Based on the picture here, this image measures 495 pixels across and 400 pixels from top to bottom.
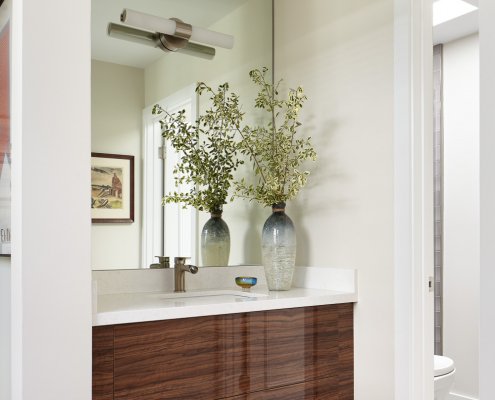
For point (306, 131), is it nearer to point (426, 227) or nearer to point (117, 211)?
point (426, 227)

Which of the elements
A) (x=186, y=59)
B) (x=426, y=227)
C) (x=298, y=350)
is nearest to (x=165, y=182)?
(x=186, y=59)

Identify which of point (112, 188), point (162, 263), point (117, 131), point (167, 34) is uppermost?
point (167, 34)

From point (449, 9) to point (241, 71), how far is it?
1.50 meters

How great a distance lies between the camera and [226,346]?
176 centimetres

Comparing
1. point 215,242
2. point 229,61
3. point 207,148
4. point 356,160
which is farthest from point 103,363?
point 229,61

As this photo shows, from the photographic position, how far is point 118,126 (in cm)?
214

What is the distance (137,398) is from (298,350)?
65cm

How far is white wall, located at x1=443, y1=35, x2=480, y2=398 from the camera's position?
342cm

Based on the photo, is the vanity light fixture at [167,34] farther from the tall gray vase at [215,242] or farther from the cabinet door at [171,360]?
the cabinet door at [171,360]

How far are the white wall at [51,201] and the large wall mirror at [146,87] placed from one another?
0.66m

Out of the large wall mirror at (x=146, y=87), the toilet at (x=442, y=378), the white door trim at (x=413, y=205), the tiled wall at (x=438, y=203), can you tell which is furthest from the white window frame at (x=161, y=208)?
the tiled wall at (x=438, y=203)

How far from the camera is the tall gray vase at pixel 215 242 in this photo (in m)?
2.30

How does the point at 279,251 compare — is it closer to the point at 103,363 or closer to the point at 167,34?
the point at 103,363

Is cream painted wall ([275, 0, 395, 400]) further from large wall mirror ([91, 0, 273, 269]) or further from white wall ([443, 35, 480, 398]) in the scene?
white wall ([443, 35, 480, 398])
